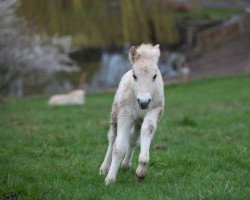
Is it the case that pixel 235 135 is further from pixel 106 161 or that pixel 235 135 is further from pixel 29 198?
pixel 29 198

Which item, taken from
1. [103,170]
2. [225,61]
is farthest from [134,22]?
[103,170]

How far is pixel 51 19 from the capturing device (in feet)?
92.9

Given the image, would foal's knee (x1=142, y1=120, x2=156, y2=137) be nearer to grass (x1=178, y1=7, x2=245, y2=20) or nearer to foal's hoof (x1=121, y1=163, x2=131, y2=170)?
foal's hoof (x1=121, y1=163, x2=131, y2=170)

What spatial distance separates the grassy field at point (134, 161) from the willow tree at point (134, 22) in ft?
57.9

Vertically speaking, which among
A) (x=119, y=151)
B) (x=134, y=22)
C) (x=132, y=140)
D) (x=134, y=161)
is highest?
(x=119, y=151)

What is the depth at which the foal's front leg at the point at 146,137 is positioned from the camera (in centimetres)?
632

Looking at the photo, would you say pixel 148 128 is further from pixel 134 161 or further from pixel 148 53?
pixel 134 161

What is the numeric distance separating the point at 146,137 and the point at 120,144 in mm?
365

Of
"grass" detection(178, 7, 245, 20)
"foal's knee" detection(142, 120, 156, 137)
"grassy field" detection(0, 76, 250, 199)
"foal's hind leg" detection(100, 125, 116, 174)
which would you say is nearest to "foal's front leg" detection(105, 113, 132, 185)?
"grassy field" detection(0, 76, 250, 199)

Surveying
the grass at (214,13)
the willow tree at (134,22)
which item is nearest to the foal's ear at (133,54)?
the willow tree at (134,22)

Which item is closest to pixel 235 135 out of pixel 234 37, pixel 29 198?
pixel 29 198

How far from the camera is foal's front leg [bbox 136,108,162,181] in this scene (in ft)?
20.7

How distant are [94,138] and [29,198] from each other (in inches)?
174

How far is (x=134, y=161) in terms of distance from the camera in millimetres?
8172
